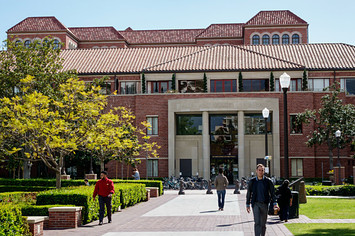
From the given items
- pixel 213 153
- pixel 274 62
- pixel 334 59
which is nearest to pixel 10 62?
pixel 213 153

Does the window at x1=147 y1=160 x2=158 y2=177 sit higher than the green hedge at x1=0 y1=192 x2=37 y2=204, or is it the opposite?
the window at x1=147 y1=160 x2=158 y2=177

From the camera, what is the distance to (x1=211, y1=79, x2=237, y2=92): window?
5091cm

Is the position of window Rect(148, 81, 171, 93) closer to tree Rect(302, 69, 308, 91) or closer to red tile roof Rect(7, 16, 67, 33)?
tree Rect(302, 69, 308, 91)

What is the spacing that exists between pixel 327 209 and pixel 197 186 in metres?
22.0

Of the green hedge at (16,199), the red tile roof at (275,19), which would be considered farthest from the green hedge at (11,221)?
the red tile roof at (275,19)

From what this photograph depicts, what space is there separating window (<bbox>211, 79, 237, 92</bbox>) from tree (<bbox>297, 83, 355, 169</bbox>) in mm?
8156

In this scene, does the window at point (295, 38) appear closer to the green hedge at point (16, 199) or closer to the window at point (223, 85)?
the window at point (223, 85)

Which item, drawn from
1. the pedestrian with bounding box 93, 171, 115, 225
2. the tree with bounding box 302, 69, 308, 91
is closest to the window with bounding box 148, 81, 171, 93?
the tree with bounding box 302, 69, 308, 91

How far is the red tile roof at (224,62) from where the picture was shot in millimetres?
50469

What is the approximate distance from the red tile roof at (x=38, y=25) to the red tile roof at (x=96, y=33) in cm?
572

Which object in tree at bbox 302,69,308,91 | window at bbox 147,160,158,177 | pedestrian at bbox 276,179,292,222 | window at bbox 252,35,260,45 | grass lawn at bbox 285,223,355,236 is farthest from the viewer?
window at bbox 252,35,260,45

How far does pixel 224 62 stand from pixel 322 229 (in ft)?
129

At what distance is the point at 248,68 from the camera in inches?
1982

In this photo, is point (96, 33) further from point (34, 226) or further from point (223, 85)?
point (34, 226)
